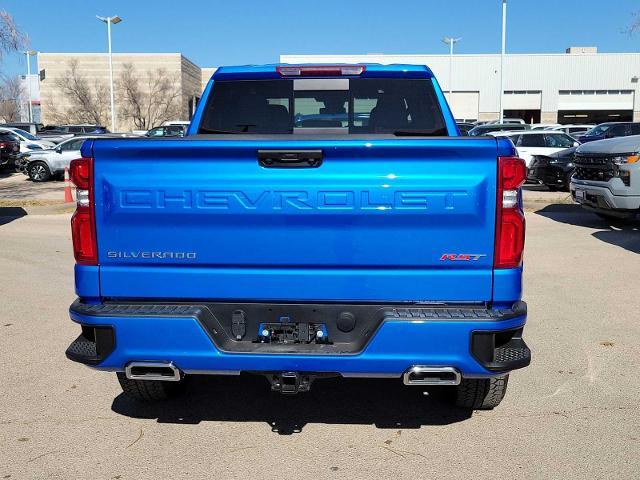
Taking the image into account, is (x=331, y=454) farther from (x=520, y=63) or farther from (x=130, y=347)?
(x=520, y=63)

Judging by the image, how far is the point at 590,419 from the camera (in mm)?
3922

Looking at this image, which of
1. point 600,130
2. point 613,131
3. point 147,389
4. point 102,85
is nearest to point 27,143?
point 600,130

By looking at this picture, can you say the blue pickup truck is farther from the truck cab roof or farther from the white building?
the white building

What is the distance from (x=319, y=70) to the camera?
4.44 m

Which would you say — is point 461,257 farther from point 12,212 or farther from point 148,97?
point 148,97

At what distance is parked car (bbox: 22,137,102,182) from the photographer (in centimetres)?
2172

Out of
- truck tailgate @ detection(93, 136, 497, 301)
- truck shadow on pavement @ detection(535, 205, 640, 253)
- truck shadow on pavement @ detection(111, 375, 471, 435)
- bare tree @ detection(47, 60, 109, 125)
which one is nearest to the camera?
truck tailgate @ detection(93, 136, 497, 301)

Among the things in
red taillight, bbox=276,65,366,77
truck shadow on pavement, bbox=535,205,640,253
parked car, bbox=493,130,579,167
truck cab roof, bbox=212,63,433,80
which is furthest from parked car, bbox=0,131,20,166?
red taillight, bbox=276,65,366,77

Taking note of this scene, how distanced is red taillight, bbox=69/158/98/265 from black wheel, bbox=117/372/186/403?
0.97 meters

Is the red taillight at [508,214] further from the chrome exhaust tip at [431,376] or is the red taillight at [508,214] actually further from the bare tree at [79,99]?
the bare tree at [79,99]

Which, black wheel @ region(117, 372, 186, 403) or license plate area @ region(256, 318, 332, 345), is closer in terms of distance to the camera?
license plate area @ region(256, 318, 332, 345)

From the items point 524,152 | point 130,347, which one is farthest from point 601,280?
point 524,152

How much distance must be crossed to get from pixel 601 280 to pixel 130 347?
619 centimetres

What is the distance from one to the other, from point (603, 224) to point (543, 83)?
59043 mm
